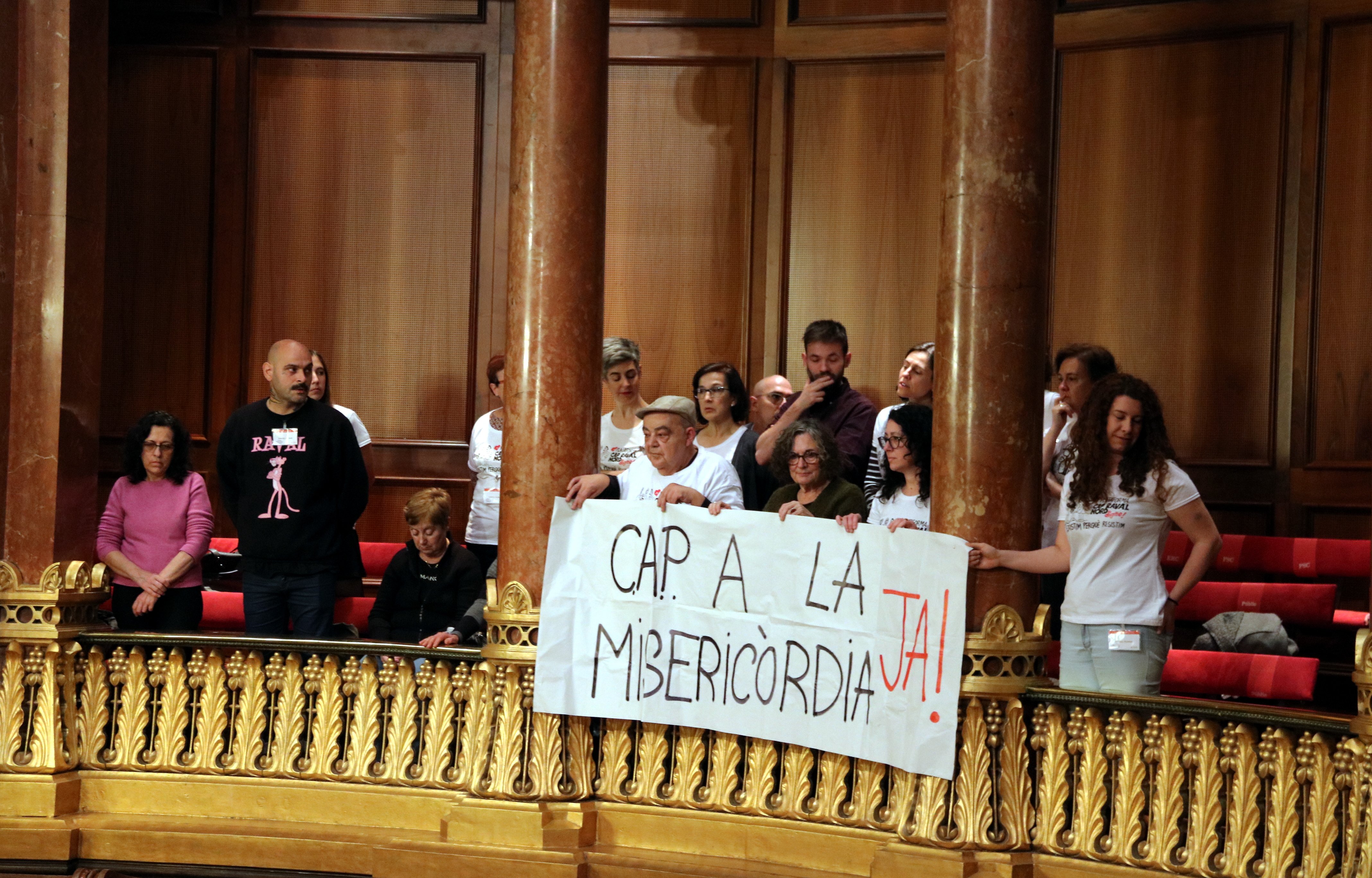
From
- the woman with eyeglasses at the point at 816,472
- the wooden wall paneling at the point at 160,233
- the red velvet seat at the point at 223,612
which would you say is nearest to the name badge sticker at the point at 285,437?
the red velvet seat at the point at 223,612

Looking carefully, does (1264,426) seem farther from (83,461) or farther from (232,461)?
(83,461)

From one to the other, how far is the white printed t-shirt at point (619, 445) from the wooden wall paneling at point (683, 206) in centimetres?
189

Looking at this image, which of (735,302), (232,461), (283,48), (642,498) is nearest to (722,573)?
(642,498)

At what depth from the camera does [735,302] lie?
9.06m

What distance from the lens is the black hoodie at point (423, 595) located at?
259 inches

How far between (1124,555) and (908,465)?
931mm

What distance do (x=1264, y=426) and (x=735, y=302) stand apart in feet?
9.78

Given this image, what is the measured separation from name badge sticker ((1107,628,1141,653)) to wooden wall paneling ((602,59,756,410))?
4.25m

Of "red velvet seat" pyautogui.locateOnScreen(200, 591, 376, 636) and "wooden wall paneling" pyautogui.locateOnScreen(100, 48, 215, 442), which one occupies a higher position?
"wooden wall paneling" pyautogui.locateOnScreen(100, 48, 215, 442)

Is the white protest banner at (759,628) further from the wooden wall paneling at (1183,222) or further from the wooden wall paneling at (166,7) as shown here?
the wooden wall paneling at (166,7)

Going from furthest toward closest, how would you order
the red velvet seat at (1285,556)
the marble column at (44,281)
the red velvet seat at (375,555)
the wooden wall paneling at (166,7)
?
the wooden wall paneling at (166,7) → the red velvet seat at (375,555) → the red velvet seat at (1285,556) → the marble column at (44,281)

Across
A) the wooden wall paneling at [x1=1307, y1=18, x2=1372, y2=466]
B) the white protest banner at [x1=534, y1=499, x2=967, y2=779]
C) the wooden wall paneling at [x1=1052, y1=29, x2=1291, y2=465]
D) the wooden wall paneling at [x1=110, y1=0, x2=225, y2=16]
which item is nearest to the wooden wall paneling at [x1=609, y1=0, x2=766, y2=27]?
the wooden wall paneling at [x1=1052, y1=29, x2=1291, y2=465]

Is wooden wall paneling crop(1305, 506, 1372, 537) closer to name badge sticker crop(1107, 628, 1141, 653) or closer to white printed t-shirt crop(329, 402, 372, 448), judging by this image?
name badge sticker crop(1107, 628, 1141, 653)

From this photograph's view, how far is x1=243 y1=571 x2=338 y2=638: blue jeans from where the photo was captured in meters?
6.46
